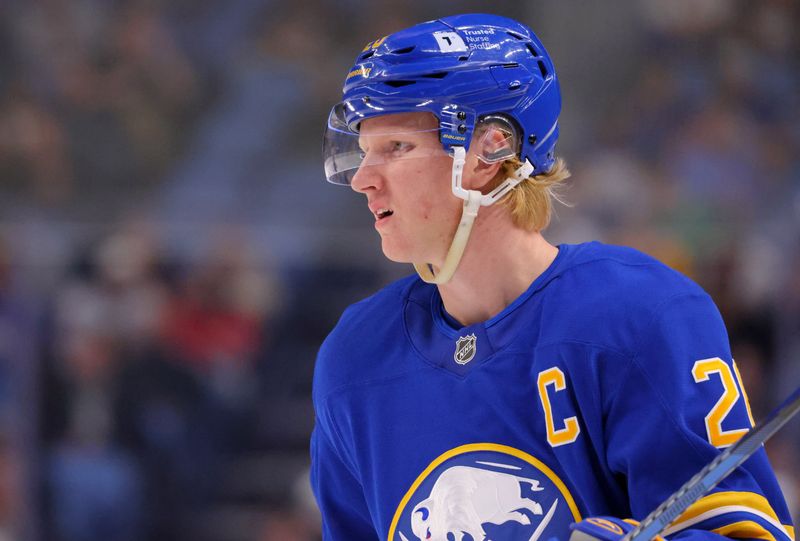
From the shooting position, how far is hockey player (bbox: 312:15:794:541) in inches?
54.6

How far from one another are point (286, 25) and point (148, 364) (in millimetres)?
2793

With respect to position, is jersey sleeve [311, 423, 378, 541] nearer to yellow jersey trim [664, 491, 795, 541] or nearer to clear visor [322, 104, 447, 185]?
clear visor [322, 104, 447, 185]

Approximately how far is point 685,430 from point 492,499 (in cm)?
28

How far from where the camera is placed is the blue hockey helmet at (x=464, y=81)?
61.0 inches

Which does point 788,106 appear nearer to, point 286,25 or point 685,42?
point 685,42

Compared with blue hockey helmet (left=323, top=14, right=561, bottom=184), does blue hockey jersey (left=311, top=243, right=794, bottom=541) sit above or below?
below

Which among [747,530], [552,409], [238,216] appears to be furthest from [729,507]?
[238,216]

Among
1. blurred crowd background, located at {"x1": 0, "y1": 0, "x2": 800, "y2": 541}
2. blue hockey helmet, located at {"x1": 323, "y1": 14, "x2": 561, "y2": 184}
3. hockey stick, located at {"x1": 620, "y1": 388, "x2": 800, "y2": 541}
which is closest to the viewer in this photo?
hockey stick, located at {"x1": 620, "y1": 388, "x2": 800, "y2": 541}

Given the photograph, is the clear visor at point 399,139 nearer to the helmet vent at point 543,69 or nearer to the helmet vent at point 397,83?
the helmet vent at point 397,83

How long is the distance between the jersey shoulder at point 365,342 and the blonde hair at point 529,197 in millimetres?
226

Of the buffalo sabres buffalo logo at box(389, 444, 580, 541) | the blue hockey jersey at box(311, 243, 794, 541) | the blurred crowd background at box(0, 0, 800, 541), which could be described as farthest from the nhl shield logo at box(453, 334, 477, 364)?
the blurred crowd background at box(0, 0, 800, 541)

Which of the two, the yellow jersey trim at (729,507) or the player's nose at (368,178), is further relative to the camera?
the player's nose at (368,178)

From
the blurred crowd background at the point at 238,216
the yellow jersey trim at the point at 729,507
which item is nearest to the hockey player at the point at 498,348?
the yellow jersey trim at the point at 729,507

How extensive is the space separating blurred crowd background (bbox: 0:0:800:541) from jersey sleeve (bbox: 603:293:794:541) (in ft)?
8.57
